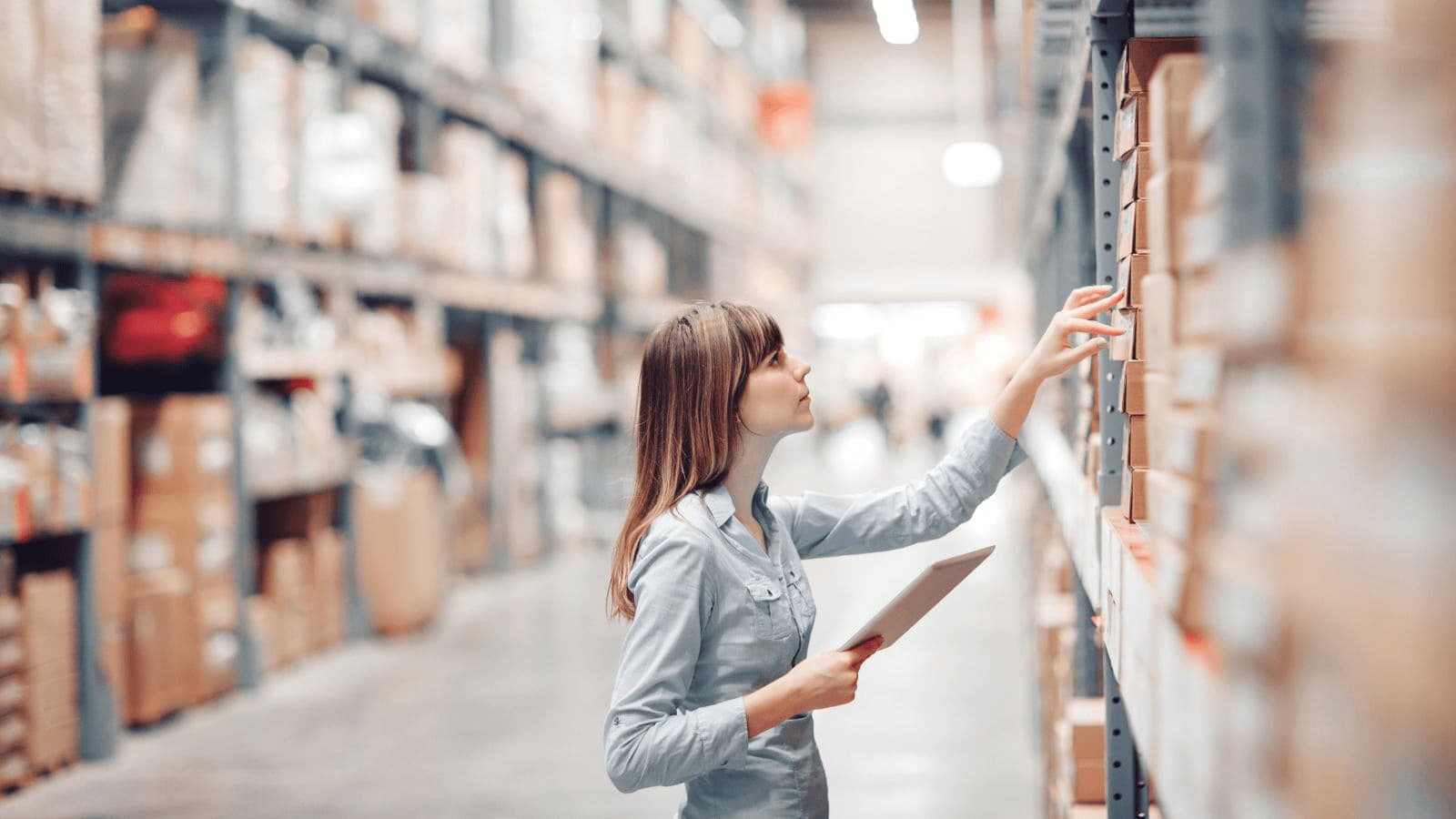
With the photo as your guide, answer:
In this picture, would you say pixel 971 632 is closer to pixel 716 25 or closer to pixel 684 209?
pixel 684 209

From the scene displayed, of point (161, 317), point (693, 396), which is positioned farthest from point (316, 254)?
point (693, 396)

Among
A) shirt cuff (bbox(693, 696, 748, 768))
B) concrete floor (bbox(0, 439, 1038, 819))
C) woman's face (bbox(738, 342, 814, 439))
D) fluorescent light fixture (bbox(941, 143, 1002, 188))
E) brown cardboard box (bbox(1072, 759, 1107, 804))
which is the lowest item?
concrete floor (bbox(0, 439, 1038, 819))

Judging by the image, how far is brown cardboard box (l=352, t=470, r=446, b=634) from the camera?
6836mm

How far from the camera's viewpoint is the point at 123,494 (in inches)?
200

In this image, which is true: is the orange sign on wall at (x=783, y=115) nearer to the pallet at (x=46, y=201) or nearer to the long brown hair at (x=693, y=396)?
the pallet at (x=46, y=201)

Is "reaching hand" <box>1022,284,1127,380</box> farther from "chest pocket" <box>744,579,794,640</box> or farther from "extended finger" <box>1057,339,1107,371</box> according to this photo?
"chest pocket" <box>744,579,794,640</box>

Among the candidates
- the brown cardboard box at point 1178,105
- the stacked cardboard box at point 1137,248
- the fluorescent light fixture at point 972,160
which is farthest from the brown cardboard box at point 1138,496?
the fluorescent light fixture at point 972,160

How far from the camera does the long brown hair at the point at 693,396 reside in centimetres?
190

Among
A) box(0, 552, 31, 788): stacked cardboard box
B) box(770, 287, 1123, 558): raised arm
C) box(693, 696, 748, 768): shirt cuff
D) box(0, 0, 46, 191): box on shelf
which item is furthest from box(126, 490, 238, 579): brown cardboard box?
box(693, 696, 748, 768): shirt cuff

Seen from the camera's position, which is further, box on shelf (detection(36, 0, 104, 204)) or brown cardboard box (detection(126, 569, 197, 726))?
brown cardboard box (detection(126, 569, 197, 726))

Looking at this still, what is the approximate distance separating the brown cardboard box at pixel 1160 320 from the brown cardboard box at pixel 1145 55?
45 cm

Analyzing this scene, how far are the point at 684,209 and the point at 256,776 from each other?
391 inches

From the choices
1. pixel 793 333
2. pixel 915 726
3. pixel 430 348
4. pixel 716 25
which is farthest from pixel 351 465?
pixel 793 333

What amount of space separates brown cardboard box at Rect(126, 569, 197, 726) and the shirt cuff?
13.2ft
